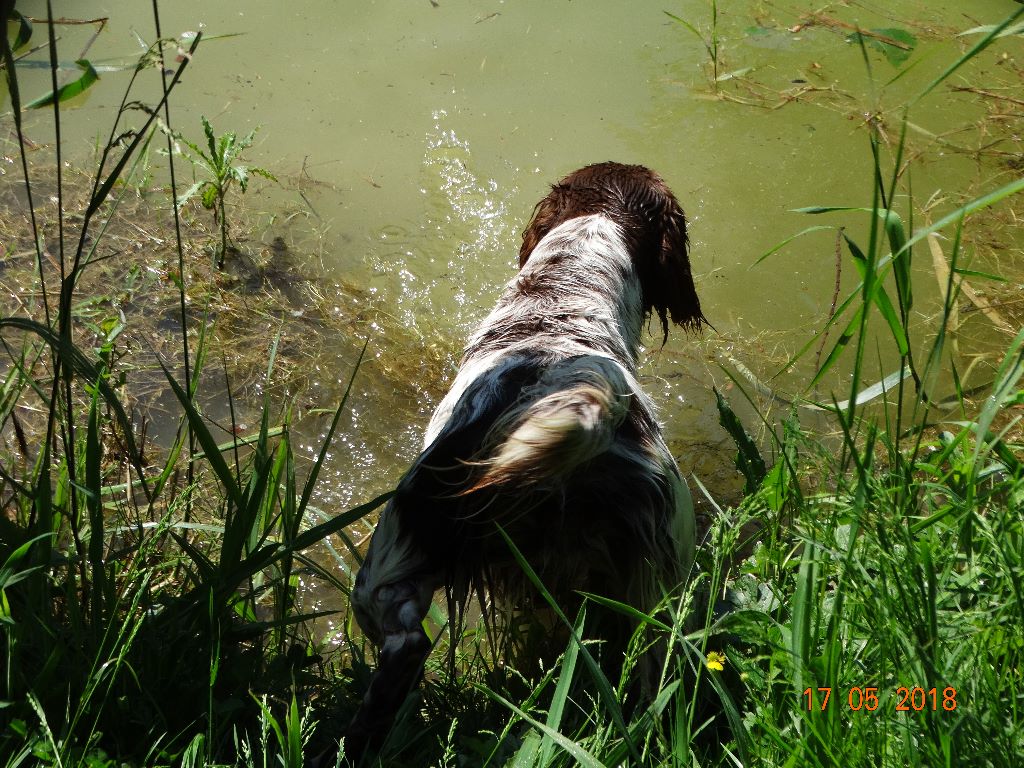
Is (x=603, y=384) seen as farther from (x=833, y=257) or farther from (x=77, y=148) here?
(x=77, y=148)

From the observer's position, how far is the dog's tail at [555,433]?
1787 mm

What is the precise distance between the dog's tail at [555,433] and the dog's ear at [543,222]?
133cm

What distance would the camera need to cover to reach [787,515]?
2504mm

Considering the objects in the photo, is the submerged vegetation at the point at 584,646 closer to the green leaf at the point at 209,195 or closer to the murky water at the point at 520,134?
the green leaf at the point at 209,195

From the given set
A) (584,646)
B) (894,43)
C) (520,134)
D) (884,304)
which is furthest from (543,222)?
(894,43)

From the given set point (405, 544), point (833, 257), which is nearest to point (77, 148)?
point (405, 544)

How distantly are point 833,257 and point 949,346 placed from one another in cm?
68

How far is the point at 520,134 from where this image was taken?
4.60m

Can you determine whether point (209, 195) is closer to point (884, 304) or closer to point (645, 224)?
point (645, 224)

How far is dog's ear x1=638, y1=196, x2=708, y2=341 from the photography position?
318 cm

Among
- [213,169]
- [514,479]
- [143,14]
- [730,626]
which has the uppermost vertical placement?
[143,14]

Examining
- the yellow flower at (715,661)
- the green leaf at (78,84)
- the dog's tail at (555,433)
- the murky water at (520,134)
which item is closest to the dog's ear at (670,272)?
the murky water at (520,134)

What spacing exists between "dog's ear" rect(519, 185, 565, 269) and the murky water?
0.60 meters

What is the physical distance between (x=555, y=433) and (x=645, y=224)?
1586mm
